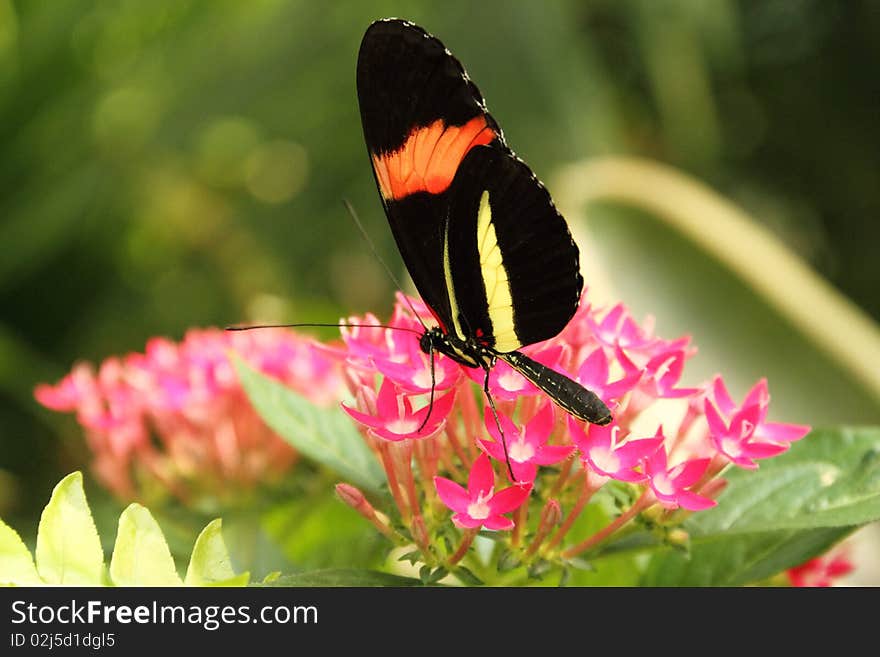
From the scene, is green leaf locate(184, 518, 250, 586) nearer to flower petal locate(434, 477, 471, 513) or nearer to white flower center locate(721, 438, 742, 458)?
flower petal locate(434, 477, 471, 513)

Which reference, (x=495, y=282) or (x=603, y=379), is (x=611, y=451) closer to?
(x=603, y=379)

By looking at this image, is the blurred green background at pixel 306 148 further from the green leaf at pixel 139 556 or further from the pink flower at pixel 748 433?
the green leaf at pixel 139 556

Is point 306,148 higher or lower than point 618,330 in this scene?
higher

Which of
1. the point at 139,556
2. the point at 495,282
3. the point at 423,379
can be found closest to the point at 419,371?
the point at 423,379

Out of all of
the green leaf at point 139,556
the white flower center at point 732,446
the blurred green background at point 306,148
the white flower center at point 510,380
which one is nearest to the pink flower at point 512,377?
the white flower center at point 510,380

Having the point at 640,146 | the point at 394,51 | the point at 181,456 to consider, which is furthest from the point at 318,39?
the point at 394,51

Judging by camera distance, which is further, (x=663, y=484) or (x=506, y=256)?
(x=506, y=256)
